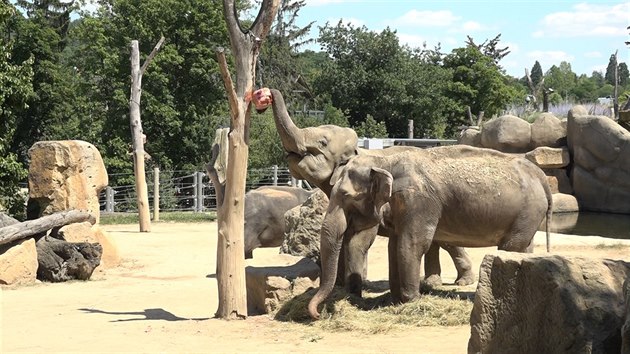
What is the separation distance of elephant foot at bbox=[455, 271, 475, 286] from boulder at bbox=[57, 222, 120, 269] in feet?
18.6

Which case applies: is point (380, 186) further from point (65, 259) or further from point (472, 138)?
point (472, 138)

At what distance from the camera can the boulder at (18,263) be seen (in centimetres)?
1125

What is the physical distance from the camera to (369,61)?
38.5m

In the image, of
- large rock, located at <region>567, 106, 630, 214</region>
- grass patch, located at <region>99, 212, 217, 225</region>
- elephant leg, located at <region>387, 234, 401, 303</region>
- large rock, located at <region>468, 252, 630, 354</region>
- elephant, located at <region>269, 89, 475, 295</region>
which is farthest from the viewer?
large rock, located at <region>567, 106, 630, 214</region>

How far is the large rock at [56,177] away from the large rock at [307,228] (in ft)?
14.8

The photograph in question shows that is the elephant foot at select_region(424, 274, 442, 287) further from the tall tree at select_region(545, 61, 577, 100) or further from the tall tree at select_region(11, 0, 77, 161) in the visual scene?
the tall tree at select_region(545, 61, 577, 100)

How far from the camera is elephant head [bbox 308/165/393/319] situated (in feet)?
26.0

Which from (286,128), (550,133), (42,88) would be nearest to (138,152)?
(42,88)

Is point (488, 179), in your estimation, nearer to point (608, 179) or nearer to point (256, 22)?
point (256, 22)

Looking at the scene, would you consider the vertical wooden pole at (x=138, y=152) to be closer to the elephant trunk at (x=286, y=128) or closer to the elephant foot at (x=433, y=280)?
the elephant foot at (x=433, y=280)

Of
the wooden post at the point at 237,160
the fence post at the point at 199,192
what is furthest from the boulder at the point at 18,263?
→ the fence post at the point at 199,192

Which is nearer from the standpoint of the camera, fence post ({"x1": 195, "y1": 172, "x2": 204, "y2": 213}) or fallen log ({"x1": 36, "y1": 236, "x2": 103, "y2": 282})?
fallen log ({"x1": 36, "y1": 236, "x2": 103, "y2": 282})

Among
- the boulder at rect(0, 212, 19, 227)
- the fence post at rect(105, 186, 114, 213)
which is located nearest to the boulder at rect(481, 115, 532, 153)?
the fence post at rect(105, 186, 114, 213)

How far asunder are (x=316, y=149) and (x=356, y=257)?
126cm
